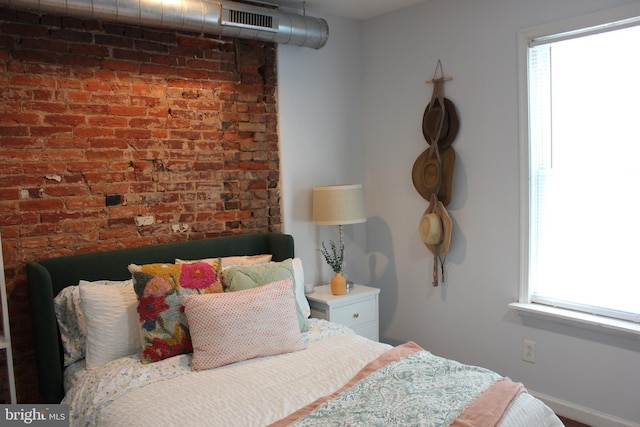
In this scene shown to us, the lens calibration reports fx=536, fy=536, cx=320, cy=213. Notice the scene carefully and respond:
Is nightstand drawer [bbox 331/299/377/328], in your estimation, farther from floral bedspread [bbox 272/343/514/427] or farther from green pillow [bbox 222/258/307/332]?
floral bedspread [bbox 272/343/514/427]

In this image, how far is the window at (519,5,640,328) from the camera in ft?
9.23

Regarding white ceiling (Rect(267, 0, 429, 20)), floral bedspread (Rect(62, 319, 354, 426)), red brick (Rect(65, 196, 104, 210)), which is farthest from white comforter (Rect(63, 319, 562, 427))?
white ceiling (Rect(267, 0, 429, 20))

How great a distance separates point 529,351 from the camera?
10.8 ft

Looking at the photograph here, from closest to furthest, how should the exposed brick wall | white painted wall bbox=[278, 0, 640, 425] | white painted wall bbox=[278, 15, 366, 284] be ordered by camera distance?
the exposed brick wall → white painted wall bbox=[278, 0, 640, 425] → white painted wall bbox=[278, 15, 366, 284]

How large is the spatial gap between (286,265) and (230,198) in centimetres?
77

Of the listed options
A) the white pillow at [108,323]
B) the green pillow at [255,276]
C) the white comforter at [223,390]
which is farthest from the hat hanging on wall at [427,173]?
the white pillow at [108,323]

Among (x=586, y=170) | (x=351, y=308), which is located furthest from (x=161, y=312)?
(x=586, y=170)

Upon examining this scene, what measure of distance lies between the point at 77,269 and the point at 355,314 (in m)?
1.71

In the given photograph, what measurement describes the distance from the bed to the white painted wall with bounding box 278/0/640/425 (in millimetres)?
1060

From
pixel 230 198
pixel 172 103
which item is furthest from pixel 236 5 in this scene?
pixel 230 198

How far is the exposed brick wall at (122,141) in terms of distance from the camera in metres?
2.77

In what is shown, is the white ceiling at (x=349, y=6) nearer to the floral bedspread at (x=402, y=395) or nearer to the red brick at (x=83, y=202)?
the red brick at (x=83, y=202)

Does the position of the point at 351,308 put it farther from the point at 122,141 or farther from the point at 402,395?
the point at 122,141

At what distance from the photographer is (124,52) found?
10.0ft
